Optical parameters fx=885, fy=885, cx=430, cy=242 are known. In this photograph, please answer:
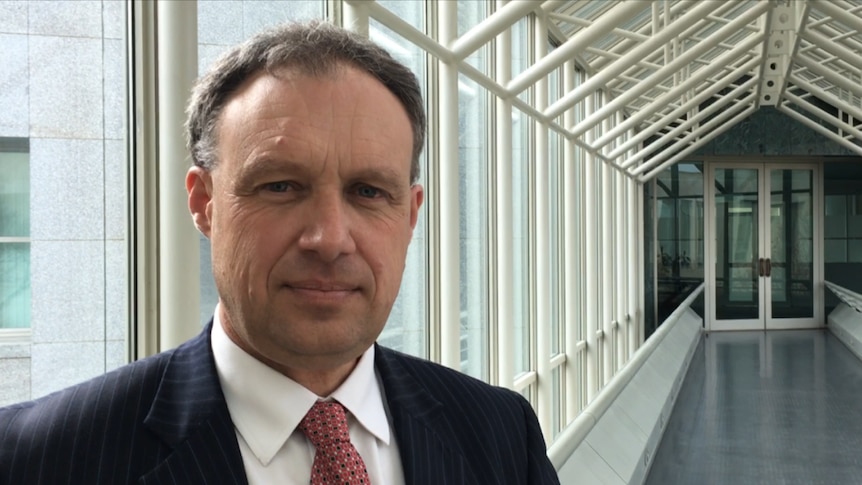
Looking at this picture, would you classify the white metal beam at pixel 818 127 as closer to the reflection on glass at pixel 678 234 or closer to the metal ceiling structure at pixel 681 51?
the metal ceiling structure at pixel 681 51

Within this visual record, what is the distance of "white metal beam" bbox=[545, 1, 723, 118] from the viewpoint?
841cm

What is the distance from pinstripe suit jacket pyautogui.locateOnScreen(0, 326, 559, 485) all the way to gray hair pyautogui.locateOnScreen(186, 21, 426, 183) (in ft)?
1.10

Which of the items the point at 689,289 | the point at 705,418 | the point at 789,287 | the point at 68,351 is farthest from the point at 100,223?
the point at 789,287

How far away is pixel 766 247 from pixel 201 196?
2617 centimetres

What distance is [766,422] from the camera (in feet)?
37.9

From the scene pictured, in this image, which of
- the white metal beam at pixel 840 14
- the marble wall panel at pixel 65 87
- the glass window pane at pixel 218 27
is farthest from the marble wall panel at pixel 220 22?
the white metal beam at pixel 840 14

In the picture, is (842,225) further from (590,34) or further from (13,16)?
(13,16)

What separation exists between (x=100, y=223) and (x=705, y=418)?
35.0 ft

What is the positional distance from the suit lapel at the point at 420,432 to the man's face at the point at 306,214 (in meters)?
0.21

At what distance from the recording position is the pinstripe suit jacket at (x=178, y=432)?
1221 millimetres

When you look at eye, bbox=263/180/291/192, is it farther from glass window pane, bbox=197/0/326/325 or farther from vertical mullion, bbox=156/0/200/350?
glass window pane, bbox=197/0/326/325

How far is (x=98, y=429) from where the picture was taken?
1.25m

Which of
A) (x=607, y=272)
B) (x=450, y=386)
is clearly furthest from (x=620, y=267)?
(x=450, y=386)

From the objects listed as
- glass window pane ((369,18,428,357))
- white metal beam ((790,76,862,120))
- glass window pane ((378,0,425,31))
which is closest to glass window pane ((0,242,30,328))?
glass window pane ((369,18,428,357))
